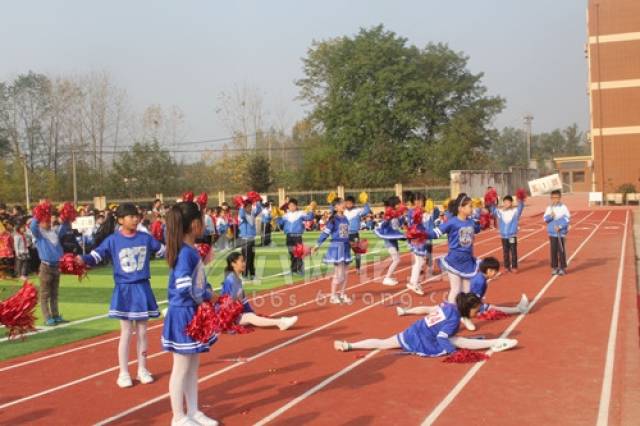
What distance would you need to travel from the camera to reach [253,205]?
17.0 meters

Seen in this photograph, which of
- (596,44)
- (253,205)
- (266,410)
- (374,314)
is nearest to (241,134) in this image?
(596,44)

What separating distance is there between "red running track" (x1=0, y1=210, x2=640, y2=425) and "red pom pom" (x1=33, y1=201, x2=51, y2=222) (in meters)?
2.09

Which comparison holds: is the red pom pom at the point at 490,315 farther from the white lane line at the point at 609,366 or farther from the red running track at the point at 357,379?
the white lane line at the point at 609,366

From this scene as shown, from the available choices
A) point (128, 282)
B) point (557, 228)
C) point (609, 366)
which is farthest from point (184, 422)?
point (557, 228)

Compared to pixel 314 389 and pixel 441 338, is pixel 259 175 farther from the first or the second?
pixel 314 389

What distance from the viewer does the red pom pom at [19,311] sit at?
538 centimetres

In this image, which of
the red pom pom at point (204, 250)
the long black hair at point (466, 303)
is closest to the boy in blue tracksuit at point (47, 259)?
the red pom pom at point (204, 250)

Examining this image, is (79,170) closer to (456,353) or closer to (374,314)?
(374,314)

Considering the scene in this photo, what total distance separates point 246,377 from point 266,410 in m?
1.20

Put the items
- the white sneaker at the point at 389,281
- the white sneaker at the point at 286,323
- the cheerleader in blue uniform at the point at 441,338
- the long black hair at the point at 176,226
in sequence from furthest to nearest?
the white sneaker at the point at 389,281 → the white sneaker at the point at 286,323 → the cheerleader in blue uniform at the point at 441,338 → the long black hair at the point at 176,226

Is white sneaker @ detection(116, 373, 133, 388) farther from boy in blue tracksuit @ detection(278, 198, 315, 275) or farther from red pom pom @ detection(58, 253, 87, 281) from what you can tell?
boy in blue tracksuit @ detection(278, 198, 315, 275)

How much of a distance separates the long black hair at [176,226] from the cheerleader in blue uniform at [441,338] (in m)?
3.24

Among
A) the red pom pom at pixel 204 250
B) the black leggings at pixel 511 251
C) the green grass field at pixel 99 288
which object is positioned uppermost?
the red pom pom at pixel 204 250

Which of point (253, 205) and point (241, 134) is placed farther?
point (241, 134)
